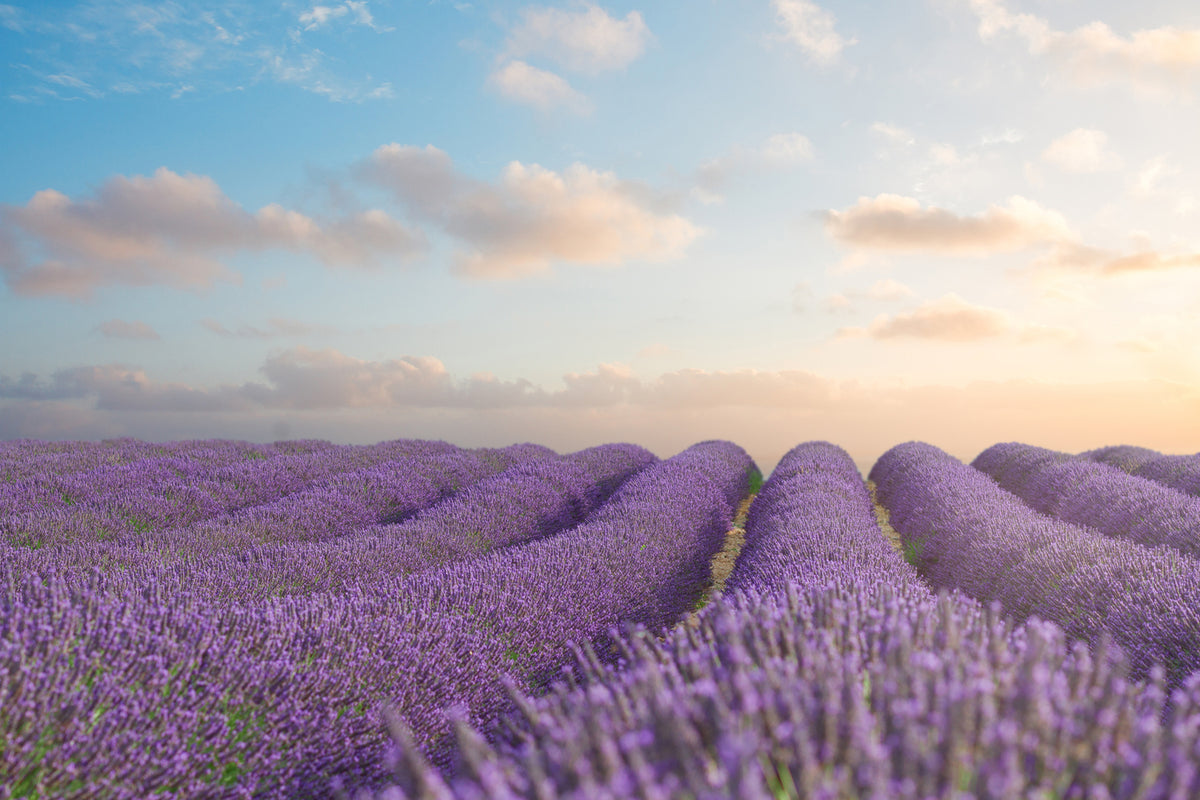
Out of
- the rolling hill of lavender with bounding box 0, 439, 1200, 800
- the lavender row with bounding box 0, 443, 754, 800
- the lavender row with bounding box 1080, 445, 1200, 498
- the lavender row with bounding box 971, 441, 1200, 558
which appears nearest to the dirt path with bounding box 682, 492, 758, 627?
the rolling hill of lavender with bounding box 0, 439, 1200, 800

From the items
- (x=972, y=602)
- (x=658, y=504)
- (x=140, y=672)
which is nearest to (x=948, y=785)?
(x=972, y=602)

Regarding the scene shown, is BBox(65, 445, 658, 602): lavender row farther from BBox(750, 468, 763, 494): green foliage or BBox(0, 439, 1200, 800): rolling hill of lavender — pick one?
BBox(750, 468, 763, 494): green foliage

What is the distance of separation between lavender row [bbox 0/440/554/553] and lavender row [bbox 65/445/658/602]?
98 mm

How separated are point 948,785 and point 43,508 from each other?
310 inches

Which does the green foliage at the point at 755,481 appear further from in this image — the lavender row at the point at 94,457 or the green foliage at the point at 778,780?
the green foliage at the point at 778,780

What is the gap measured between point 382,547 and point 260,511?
194 cm

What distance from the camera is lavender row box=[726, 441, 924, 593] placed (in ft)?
11.0

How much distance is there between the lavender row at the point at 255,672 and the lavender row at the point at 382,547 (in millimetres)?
370

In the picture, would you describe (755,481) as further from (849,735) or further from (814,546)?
(849,735)

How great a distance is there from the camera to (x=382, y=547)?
485 centimetres

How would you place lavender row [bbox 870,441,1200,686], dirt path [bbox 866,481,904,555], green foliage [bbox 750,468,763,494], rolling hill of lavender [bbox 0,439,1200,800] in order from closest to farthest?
rolling hill of lavender [bbox 0,439,1200,800], lavender row [bbox 870,441,1200,686], dirt path [bbox 866,481,904,555], green foliage [bbox 750,468,763,494]

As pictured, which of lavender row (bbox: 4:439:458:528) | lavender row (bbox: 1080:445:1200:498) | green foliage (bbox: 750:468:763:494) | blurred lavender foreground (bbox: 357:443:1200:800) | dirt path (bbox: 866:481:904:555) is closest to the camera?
blurred lavender foreground (bbox: 357:443:1200:800)

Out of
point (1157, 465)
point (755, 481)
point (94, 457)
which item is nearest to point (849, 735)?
point (94, 457)

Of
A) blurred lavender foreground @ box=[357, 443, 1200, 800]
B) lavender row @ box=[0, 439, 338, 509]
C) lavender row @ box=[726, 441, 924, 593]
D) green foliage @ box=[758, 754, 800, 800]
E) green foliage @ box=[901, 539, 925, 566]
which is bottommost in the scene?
green foliage @ box=[901, 539, 925, 566]
